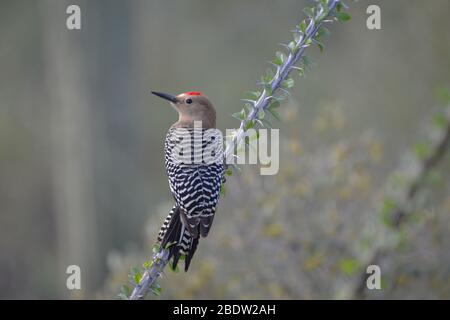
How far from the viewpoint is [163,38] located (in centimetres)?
1616

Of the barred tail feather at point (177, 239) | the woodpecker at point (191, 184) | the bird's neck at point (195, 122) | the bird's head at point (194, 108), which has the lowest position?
the barred tail feather at point (177, 239)

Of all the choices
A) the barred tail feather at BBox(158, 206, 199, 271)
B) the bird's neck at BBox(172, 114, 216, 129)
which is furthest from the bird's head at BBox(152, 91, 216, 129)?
the barred tail feather at BBox(158, 206, 199, 271)

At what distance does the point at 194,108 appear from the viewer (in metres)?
5.42

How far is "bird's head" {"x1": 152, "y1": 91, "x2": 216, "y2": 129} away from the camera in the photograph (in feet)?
17.7

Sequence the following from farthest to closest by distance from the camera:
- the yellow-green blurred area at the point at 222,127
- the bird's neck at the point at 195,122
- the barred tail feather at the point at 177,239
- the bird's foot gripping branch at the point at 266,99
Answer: the yellow-green blurred area at the point at 222,127 < the bird's neck at the point at 195,122 < the barred tail feather at the point at 177,239 < the bird's foot gripping branch at the point at 266,99

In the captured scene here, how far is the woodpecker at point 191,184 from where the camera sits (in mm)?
4191

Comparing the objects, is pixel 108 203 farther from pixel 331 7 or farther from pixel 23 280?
pixel 331 7

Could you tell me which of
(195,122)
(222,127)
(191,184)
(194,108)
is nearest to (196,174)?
(191,184)

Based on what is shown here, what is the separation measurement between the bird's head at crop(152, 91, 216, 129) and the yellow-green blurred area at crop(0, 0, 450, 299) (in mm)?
1593

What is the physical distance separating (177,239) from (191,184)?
1.56 ft

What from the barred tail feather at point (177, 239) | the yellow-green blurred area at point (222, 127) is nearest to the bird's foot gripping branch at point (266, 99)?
the barred tail feather at point (177, 239)

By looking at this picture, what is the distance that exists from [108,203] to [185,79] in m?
5.91

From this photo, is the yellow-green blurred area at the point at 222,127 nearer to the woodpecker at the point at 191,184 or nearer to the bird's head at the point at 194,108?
the bird's head at the point at 194,108
